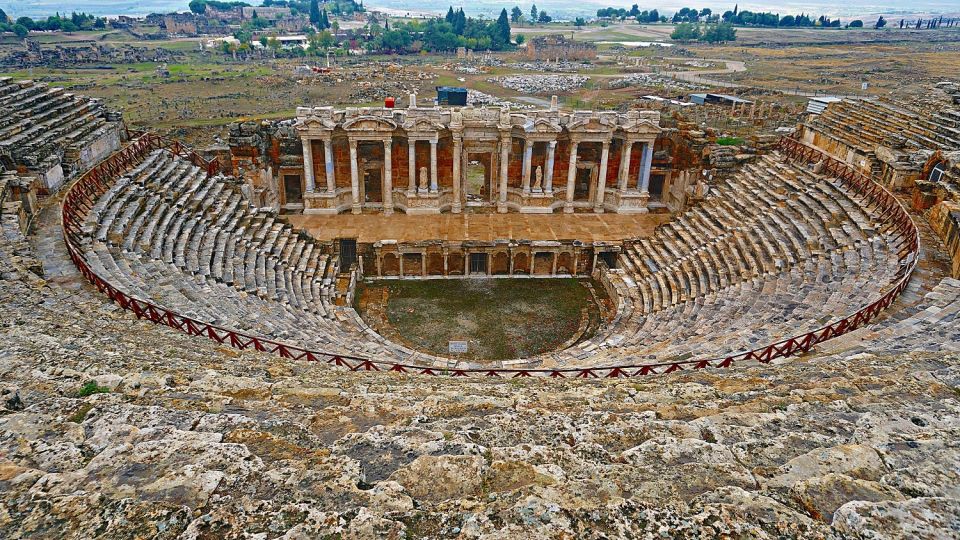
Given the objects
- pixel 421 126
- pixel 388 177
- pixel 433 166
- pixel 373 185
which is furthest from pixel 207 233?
pixel 433 166

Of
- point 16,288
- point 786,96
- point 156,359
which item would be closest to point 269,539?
point 156,359

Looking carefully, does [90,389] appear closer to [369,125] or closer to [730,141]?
[369,125]

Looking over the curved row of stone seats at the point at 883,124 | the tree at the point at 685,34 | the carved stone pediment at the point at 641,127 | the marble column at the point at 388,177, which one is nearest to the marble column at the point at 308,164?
the marble column at the point at 388,177

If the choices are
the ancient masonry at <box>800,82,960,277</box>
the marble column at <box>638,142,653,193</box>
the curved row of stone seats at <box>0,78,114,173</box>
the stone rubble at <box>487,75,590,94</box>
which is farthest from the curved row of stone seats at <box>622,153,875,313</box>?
the stone rubble at <box>487,75,590,94</box>

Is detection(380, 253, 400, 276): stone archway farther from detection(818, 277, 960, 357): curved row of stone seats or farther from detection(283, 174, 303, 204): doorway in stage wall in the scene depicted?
detection(818, 277, 960, 357): curved row of stone seats

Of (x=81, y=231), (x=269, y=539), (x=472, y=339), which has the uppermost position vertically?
(x=269, y=539)

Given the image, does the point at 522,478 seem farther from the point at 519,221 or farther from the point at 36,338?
the point at 519,221

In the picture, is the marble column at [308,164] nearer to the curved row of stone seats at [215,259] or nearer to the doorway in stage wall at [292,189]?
the doorway in stage wall at [292,189]
